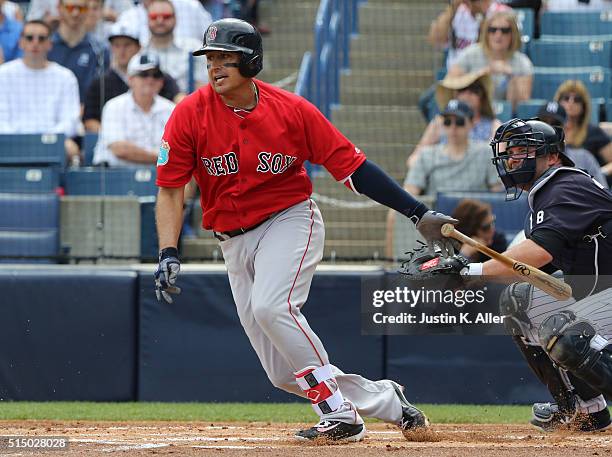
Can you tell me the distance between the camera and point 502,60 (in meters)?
9.85

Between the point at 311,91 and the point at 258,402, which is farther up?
the point at 311,91

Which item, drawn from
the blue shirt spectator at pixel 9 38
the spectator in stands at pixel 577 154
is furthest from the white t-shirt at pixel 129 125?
the spectator in stands at pixel 577 154

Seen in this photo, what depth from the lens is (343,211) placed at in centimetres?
960

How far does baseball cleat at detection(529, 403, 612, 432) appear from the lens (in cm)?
578

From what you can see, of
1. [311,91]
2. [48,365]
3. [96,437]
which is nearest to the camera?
[96,437]

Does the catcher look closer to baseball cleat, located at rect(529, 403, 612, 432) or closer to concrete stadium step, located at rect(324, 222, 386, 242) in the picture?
baseball cleat, located at rect(529, 403, 612, 432)

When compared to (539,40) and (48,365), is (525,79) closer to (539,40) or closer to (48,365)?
(539,40)

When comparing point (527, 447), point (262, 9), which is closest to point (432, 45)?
point (262, 9)

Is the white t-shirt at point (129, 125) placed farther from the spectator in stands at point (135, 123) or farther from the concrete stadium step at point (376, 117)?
the concrete stadium step at point (376, 117)

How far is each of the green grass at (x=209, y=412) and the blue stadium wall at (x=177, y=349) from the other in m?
0.15

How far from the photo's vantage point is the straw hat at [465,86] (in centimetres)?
937

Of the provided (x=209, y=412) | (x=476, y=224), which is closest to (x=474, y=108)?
(x=476, y=224)

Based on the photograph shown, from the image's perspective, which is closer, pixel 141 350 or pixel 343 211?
pixel 141 350

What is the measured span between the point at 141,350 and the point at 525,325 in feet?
9.39
